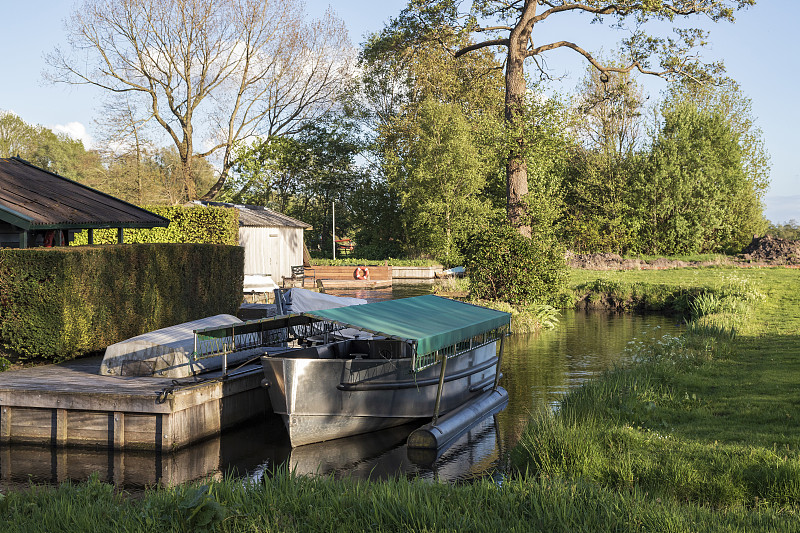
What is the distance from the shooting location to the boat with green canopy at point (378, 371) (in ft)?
38.1

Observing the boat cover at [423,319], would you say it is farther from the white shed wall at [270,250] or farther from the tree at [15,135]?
the tree at [15,135]

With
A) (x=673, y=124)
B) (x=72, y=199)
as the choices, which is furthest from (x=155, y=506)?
(x=673, y=124)

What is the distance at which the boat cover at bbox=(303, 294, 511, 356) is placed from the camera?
11250 millimetres

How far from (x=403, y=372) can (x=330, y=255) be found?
53178mm

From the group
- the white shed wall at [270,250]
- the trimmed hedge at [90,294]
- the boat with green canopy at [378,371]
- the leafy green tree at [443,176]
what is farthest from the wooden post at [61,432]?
the leafy green tree at [443,176]

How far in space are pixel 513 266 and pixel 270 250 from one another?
61.8 ft

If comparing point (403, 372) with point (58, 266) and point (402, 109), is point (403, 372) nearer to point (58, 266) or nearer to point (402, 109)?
point (58, 266)

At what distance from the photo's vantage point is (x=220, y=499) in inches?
278

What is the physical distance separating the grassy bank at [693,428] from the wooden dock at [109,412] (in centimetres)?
560

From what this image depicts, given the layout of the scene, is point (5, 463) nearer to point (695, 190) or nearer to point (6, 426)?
point (6, 426)

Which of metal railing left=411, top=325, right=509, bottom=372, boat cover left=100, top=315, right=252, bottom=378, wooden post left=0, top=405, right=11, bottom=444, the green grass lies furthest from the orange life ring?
wooden post left=0, top=405, right=11, bottom=444

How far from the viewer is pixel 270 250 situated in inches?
1582

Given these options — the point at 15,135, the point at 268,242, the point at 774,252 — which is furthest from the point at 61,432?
the point at 15,135

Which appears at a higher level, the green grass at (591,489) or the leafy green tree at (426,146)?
the leafy green tree at (426,146)
